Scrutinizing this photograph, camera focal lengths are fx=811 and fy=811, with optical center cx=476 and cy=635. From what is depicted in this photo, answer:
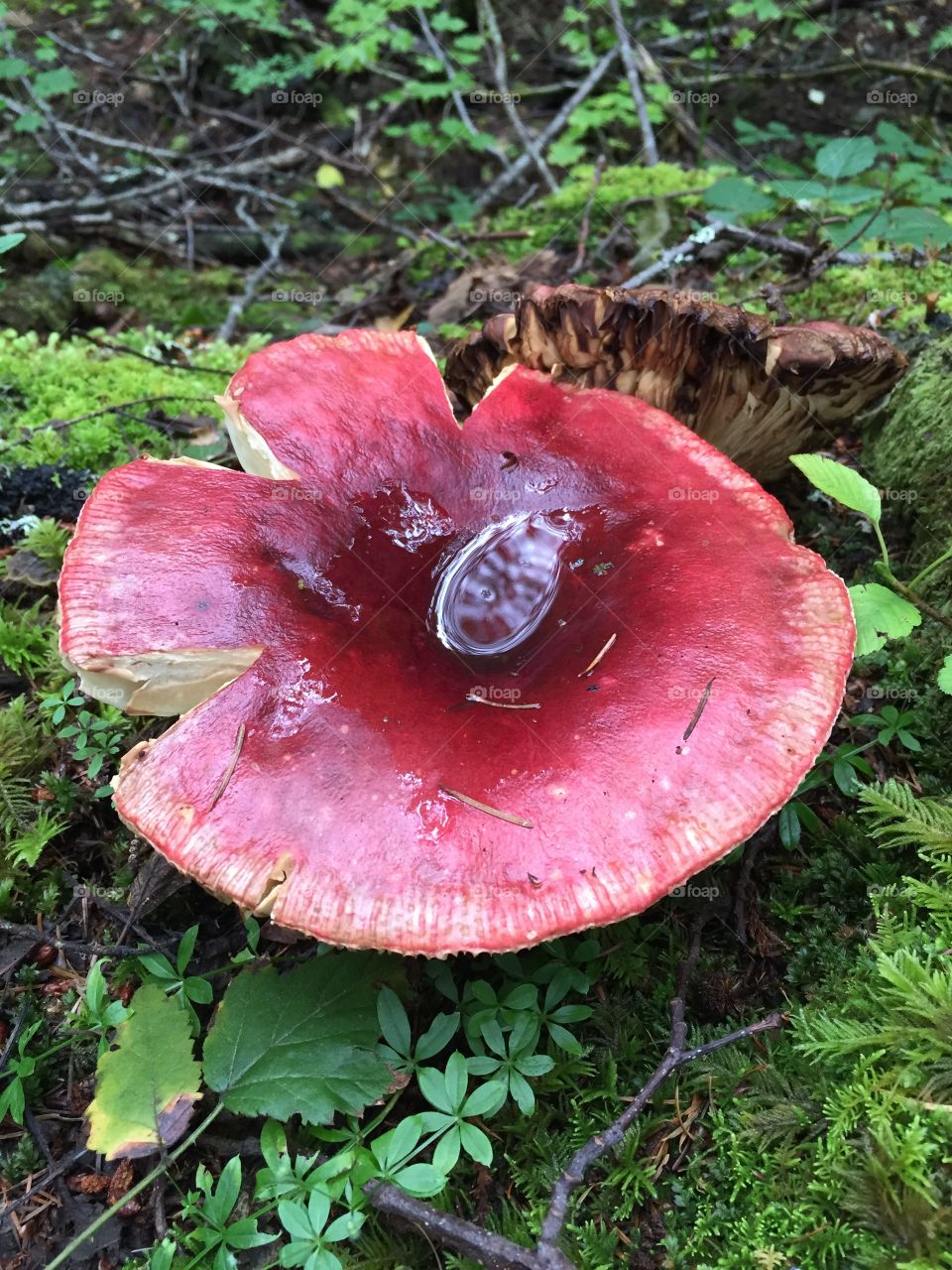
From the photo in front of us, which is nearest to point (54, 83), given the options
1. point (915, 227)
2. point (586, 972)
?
point (915, 227)

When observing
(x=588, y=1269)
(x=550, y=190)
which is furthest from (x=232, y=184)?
(x=588, y=1269)

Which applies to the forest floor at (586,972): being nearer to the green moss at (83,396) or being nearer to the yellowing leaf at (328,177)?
the green moss at (83,396)

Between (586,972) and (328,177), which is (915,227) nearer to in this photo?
(586,972)

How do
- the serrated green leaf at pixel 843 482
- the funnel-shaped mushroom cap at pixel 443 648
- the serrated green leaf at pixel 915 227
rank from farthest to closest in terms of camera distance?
the serrated green leaf at pixel 915 227
the serrated green leaf at pixel 843 482
the funnel-shaped mushroom cap at pixel 443 648

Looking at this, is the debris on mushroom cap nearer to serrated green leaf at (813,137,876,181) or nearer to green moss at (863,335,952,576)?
green moss at (863,335,952,576)

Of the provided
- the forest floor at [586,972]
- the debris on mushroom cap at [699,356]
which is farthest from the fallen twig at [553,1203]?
the debris on mushroom cap at [699,356]

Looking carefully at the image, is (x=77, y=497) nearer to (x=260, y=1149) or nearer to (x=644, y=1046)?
(x=260, y=1149)

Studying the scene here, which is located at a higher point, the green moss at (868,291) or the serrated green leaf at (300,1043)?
the green moss at (868,291)
